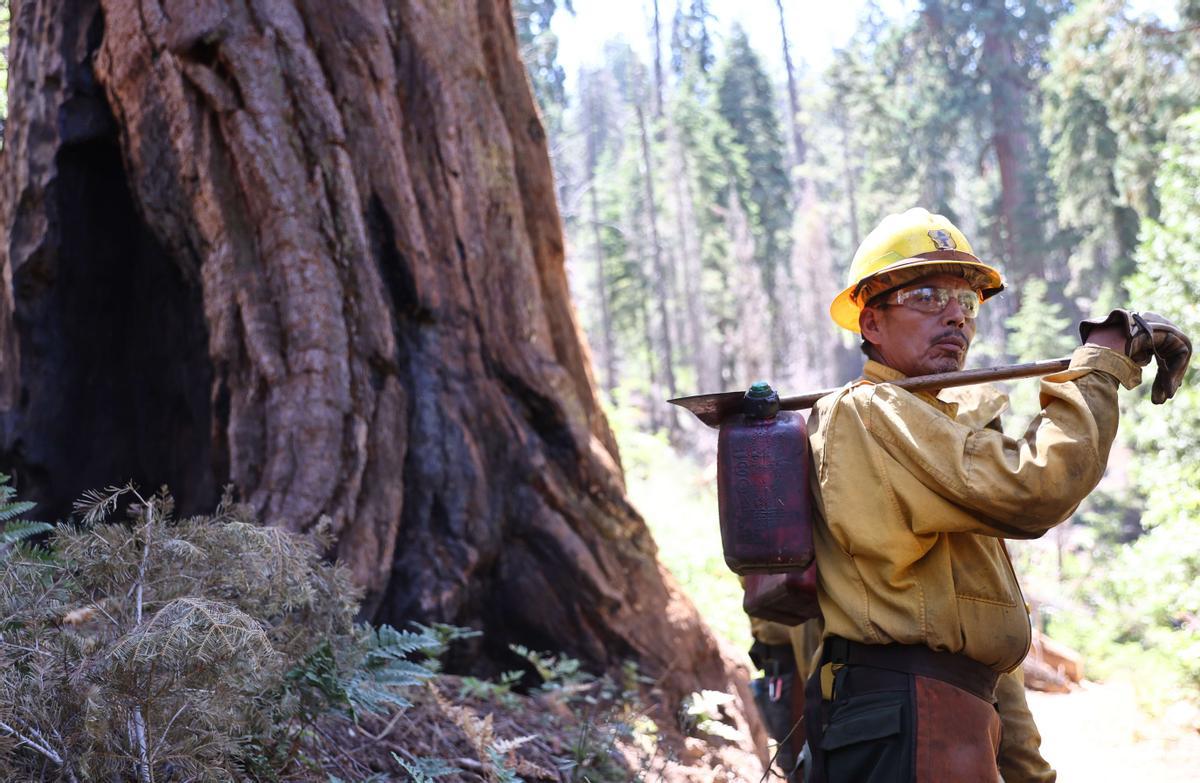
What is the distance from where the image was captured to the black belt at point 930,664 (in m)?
2.88

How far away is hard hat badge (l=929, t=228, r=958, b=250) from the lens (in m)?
3.36

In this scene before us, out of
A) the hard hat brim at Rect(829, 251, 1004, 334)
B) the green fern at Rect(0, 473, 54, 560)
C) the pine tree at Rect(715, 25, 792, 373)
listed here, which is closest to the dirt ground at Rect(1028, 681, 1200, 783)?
the hard hat brim at Rect(829, 251, 1004, 334)

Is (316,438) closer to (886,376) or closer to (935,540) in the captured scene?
(886,376)

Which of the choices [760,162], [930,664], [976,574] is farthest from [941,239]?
[760,162]

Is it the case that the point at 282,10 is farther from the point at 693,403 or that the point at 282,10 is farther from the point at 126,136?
the point at 693,403

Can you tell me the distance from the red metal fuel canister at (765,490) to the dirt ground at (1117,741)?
5390 mm

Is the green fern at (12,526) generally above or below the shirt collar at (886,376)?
below

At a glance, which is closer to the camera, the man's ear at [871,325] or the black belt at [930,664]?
the black belt at [930,664]

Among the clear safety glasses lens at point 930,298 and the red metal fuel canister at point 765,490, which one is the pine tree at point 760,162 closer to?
the clear safety glasses lens at point 930,298

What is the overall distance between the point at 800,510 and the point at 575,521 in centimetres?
291

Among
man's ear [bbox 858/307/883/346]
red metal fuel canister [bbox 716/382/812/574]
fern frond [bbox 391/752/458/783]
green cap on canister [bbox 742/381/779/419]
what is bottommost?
fern frond [bbox 391/752/458/783]

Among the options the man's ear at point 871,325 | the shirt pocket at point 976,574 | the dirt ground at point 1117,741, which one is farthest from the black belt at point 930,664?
the dirt ground at point 1117,741

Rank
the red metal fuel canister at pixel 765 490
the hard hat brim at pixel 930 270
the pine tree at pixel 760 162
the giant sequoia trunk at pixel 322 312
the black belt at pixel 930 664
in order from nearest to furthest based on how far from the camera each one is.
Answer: the black belt at pixel 930 664 < the red metal fuel canister at pixel 765 490 < the hard hat brim at pixel 930 270 < the giant sequoia trunk at pixel 322 312 < the pine tree at pixel 760 162

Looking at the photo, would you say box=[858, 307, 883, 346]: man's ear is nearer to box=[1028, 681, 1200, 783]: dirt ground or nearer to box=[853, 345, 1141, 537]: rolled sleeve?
box=[853, 345, 1141, 537]: rolled sleeve
